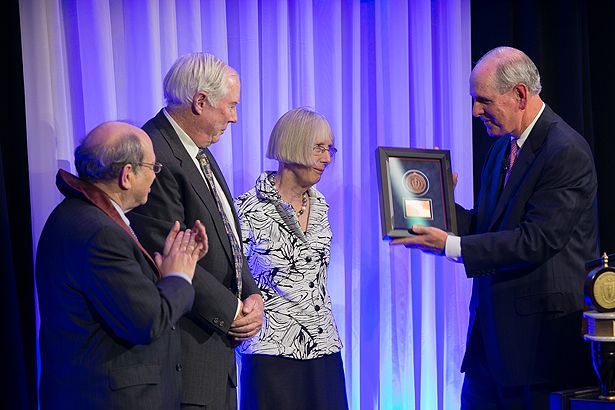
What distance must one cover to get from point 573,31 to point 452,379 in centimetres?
195

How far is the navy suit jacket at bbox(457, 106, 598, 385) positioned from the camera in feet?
10.2

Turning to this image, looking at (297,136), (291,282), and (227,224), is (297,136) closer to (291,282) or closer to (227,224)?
(291,282)

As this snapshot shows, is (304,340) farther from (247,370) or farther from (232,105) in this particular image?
(232,105)

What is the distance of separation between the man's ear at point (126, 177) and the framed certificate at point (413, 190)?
1.15 meters

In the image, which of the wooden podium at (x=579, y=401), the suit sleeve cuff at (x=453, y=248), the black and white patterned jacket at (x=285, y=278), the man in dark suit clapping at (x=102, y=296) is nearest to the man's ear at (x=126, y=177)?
the man in dark suit clapping at (x=102, y=296)

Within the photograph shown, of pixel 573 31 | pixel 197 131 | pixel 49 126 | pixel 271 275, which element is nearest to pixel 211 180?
pixel 197 131

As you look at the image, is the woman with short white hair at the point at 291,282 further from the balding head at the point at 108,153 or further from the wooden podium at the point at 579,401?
the balding head at the point at 108,153

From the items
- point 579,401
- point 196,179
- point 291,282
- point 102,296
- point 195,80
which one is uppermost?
A: point 195,80

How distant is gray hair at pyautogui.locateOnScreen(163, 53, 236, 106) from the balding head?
0.47 meters

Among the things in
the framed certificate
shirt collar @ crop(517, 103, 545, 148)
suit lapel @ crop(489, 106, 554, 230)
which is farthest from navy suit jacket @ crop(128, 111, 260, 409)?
shirt collar @ crop(517, 103, 545, 148)

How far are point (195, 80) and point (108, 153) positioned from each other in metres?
0.59

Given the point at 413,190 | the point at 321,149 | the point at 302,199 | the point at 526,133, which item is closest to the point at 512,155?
the point at 526,133

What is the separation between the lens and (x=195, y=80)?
2887 mm

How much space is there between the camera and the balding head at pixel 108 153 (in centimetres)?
240
